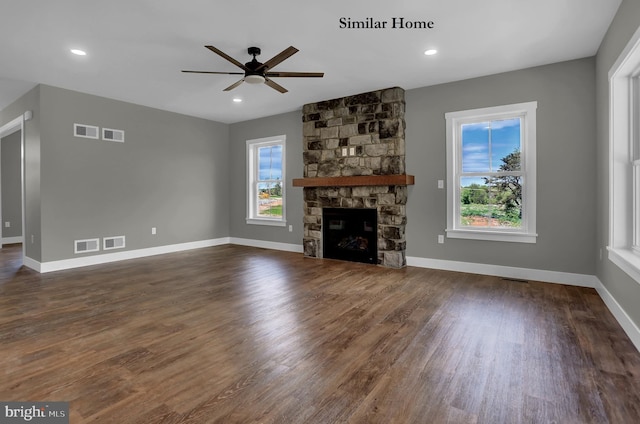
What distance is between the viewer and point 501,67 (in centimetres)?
413

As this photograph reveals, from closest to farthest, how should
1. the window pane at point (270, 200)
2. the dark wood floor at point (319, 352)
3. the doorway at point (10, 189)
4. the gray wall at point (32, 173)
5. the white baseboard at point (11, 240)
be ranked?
the dark wood floor at point (319, 352)
the gray wall at point (32, 173)
the window pane at point (270, 200)
the doorway at point (10, 189)
the white baseboard at point (11, 240)

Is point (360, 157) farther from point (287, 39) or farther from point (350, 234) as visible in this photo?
point (287, 39)

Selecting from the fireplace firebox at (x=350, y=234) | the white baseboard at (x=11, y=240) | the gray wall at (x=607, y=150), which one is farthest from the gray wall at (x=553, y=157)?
the white baseboard at (x=11, y=240)

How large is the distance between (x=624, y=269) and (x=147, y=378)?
11.5ft

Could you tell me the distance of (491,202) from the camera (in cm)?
450

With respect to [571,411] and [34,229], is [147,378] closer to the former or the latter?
[571,411]

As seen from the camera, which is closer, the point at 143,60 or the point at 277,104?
the point at 143,60

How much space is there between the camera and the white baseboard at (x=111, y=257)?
4.81 meters

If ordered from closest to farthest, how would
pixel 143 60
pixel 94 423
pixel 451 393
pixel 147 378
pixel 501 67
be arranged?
1. pixel 94 423
2. pixel 451 393
3. pixel 147 378
4. pixel 143 60
5. pixel 501 67

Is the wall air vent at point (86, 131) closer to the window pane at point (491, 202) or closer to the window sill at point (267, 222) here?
the window sill at point (267, 222)

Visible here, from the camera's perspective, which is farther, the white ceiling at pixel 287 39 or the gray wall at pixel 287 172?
the gray wall at pixel 287 172

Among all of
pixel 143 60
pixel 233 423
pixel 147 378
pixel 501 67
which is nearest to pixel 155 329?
pixel 147 378

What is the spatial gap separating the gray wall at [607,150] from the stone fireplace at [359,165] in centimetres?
217

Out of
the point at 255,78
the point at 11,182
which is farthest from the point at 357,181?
the point at 11,182
